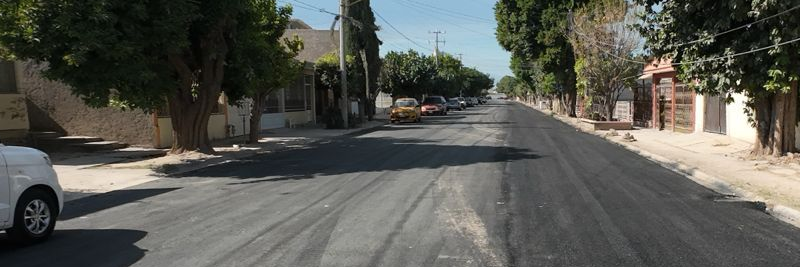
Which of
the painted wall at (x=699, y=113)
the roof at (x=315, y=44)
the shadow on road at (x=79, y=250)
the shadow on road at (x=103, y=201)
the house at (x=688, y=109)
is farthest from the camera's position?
the roof at (x=315, y=44)

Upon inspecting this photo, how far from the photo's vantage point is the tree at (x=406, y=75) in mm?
53656

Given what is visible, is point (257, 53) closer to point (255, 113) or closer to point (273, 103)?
point (255, 113)

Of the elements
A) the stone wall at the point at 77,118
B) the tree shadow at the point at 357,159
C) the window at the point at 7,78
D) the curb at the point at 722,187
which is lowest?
the curb at the point at 722,187

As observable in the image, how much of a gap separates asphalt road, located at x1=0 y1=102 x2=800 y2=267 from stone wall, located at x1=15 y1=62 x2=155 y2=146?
25.9ft

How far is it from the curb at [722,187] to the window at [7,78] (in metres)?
17.8

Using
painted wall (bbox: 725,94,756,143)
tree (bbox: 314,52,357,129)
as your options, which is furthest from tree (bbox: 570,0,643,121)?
tree (bbox: 314,52,357,129)

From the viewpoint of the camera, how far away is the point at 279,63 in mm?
20422

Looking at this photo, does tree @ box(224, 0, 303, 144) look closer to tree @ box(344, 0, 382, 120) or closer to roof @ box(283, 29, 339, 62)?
tree @ box(344, 0, 382, 120)

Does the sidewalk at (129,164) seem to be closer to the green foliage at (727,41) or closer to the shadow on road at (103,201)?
the shadow on road at (103,201)

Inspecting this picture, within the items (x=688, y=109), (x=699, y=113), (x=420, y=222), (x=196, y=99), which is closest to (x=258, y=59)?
(x=196, y=99)

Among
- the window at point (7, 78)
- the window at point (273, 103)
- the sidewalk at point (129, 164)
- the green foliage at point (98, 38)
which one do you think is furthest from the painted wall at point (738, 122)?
the window at point (7, 78)

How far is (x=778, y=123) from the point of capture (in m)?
13.9

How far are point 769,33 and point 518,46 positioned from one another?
31.2 meters

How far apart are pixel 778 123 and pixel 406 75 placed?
134 ft
